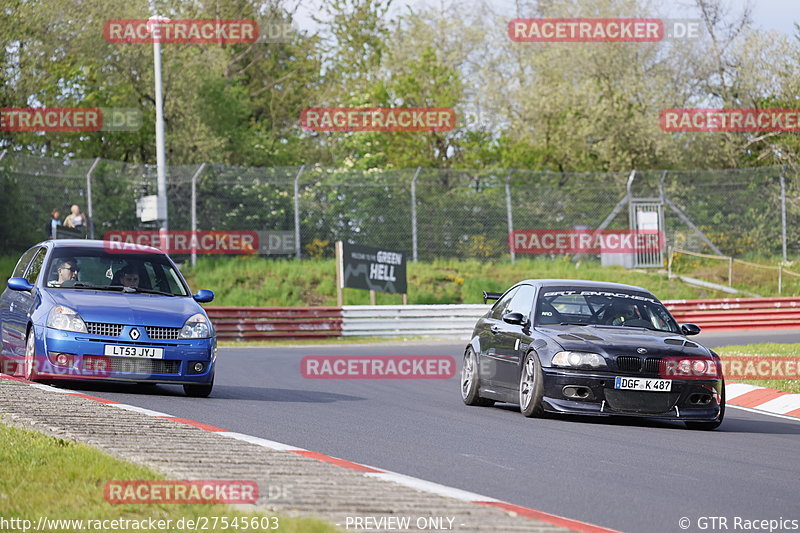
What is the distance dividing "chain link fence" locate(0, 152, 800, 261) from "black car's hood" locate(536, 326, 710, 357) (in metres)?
20.8

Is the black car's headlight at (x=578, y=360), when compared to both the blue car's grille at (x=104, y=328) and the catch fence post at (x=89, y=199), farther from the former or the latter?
the catch fence post at (x=89, y=199)

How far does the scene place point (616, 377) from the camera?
11.3 meters

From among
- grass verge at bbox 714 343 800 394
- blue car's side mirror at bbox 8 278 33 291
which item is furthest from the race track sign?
blue car's side mirror at bbox 8 278 33 291

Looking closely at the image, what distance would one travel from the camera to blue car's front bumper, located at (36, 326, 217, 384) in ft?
40.5

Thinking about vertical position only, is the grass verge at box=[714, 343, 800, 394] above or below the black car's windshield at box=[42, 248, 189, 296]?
below

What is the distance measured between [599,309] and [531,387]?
1282 millimetres

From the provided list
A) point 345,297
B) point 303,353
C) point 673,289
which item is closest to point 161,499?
point 303,353

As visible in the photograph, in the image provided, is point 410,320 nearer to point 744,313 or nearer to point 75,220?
point 75,220

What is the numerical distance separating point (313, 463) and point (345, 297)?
1039 inches

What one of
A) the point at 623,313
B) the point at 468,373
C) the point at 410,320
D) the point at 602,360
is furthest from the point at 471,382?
the point at 410,320

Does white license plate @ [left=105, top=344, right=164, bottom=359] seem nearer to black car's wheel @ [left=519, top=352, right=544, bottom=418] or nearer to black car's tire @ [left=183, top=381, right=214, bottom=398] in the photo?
black car's tire @ [left=183, top=381, right=214, bottom=398]

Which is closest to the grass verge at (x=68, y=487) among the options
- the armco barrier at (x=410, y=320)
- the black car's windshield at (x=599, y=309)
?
the black car's windshield at (x=599, y=309)

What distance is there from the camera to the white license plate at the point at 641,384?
11.3m

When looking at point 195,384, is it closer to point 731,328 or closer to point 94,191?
point 94,191
